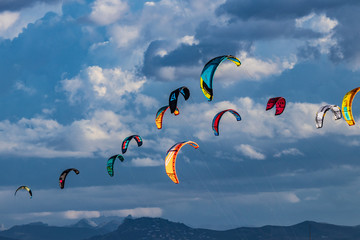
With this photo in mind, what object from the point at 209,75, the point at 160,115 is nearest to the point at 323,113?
the point at 209,75

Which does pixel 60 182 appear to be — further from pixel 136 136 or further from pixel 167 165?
pixel 167 165

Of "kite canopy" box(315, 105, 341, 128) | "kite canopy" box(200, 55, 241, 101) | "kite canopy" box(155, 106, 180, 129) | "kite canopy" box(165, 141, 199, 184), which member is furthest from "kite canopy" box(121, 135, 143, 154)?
"kite canopy" box(315, 105, 341, 128)

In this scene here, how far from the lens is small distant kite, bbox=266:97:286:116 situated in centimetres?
8625

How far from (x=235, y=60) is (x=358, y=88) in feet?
65.1

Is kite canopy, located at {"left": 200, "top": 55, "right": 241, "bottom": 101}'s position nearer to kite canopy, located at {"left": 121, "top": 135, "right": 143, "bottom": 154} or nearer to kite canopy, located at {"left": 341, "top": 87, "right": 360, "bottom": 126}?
kite canopy, located at {"left": 341, "top": 87, "right": 360, "bottom": 126}

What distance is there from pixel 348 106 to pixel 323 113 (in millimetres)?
3969

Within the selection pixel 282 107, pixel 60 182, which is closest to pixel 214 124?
pixel 282 107

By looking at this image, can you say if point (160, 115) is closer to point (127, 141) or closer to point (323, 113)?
point (127, 141)

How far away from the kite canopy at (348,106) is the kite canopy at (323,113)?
0.86 metres

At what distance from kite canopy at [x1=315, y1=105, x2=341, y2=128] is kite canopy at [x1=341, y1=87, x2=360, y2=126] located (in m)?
0.86

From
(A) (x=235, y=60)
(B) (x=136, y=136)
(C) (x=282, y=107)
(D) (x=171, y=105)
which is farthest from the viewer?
(B) (x=136, y=136)

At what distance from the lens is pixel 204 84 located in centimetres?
7562

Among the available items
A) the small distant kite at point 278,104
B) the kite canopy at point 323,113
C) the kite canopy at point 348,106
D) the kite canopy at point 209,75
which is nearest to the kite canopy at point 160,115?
the small distant kite at point 278,104

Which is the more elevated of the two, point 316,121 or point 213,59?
point 213,59
